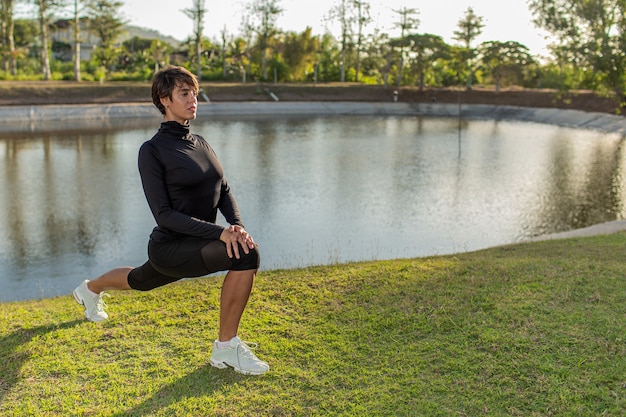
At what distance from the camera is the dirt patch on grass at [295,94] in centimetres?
3959

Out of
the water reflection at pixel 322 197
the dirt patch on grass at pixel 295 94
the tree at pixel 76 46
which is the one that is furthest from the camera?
the tree at pixel 76 46

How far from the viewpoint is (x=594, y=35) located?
30922 millimetres

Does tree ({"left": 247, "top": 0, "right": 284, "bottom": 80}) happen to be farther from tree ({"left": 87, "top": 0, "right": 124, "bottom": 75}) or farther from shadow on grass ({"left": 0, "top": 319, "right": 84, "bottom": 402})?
shadow on grass ({"left": 0, "top": 319, "right": 84, "bottom": 402})

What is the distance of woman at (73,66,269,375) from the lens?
131 inches

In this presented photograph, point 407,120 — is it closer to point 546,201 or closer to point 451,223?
point 546,201

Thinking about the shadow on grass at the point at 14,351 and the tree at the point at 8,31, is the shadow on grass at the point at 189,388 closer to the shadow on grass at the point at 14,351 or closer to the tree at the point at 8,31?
the shadow on grass at the point at 14,351

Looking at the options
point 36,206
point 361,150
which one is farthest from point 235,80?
point 36,206

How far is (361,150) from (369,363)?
2053 centimetres

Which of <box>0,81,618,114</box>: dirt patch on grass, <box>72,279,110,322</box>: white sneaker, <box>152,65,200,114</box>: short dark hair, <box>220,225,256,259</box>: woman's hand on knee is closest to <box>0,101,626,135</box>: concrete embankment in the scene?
<box>0,81,618,114</box>: dirt patch on grass

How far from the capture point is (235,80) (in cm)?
5566

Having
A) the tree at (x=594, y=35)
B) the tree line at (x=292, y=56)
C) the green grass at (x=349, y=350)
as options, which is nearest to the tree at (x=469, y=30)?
the tree line at (x=292, y=56)

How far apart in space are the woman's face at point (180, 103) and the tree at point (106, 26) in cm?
5517

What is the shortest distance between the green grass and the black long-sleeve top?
0.94 metres

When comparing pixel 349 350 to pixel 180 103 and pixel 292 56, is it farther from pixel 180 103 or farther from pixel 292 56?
pixel 292 56
